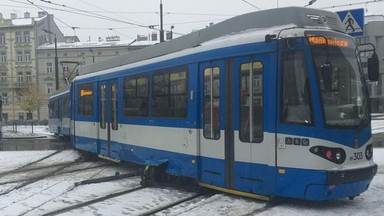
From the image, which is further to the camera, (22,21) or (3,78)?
(3,78)

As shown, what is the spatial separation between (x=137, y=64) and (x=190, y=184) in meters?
3.36

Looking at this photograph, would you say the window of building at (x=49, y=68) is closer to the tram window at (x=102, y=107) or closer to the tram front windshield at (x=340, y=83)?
the tram window at (x=102, y=107)

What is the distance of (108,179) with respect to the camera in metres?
12.0

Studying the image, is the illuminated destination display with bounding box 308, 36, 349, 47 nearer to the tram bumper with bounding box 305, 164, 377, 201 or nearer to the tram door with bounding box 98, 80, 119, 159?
the tram bumper with bounding box 305, 164, 377, 201

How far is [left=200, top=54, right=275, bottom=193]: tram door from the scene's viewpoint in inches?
326

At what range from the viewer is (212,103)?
926 cm

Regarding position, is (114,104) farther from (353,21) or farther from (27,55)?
(27,55)

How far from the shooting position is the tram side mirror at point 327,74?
7363 millimetres

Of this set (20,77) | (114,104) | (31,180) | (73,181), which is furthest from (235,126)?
(20,77)

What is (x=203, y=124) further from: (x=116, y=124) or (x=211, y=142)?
(x=116, y=124)

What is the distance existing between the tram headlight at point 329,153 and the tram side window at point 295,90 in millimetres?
422

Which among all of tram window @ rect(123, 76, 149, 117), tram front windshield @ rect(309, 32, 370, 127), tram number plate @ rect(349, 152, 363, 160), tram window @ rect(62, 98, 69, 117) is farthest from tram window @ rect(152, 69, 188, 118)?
tram window @ rect(62, 98, 69, 117)

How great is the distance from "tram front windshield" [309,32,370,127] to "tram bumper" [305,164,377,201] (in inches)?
A: 29.4

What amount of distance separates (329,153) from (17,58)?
70295 mm
